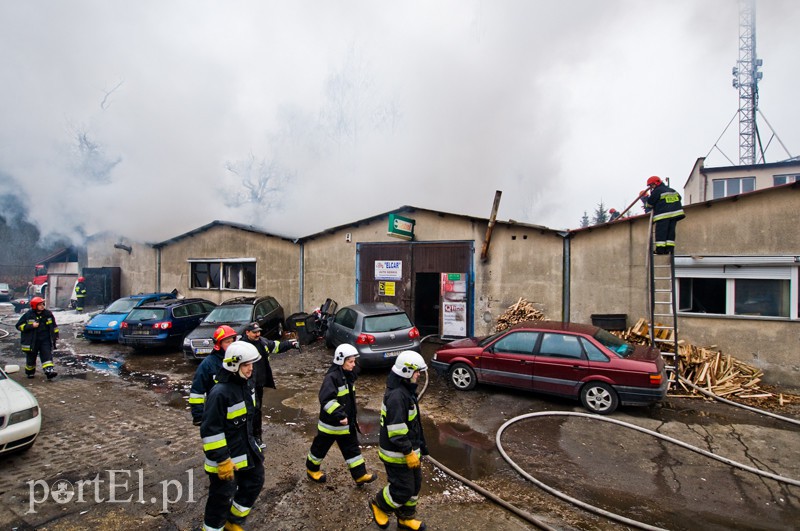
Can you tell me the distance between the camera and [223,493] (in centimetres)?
323

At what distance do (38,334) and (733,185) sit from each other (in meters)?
24.1

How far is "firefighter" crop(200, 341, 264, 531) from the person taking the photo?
3.12 m

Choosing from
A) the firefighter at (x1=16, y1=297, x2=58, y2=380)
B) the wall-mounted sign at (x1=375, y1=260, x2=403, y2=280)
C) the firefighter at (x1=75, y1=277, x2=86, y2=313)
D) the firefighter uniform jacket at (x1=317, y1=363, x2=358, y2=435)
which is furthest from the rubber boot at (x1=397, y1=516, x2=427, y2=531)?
the firefighter at (x1=75, y1=277, x2=86, y2=313)

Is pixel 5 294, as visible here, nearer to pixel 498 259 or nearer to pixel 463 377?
pixel 498 259

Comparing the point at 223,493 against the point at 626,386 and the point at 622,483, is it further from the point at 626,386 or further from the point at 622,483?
the point at 626,386

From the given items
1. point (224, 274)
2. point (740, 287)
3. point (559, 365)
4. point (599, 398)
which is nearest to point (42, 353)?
point (224, 274)

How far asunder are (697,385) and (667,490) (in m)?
4.35

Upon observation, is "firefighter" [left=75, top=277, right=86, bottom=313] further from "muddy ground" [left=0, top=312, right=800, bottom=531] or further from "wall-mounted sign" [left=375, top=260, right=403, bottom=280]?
"wall-mounted sign" [left=375, top=260, right=403, bottom=280]

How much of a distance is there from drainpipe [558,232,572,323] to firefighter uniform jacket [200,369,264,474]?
8690mm

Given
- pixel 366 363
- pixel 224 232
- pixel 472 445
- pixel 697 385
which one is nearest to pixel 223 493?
pixel 472 445

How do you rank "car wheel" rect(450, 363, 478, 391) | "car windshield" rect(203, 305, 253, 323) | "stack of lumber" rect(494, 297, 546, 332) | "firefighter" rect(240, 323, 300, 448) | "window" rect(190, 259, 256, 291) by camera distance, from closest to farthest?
"firefighter" rect(240, 323, 300, 448) → "car wheel" rect(450, 363, 478, 391) → "stack of lumber" rect(494, 297, 546, 332) → "car windshield" rect(203, 305, 253, 323) → "window" rect(190, 259, 256, 291)

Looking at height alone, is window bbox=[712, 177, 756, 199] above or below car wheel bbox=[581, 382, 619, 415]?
above

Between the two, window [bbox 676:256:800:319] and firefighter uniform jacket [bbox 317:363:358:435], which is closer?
firefighter uniform jacket [bbox 317:363:358:435]

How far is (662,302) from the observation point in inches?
339
